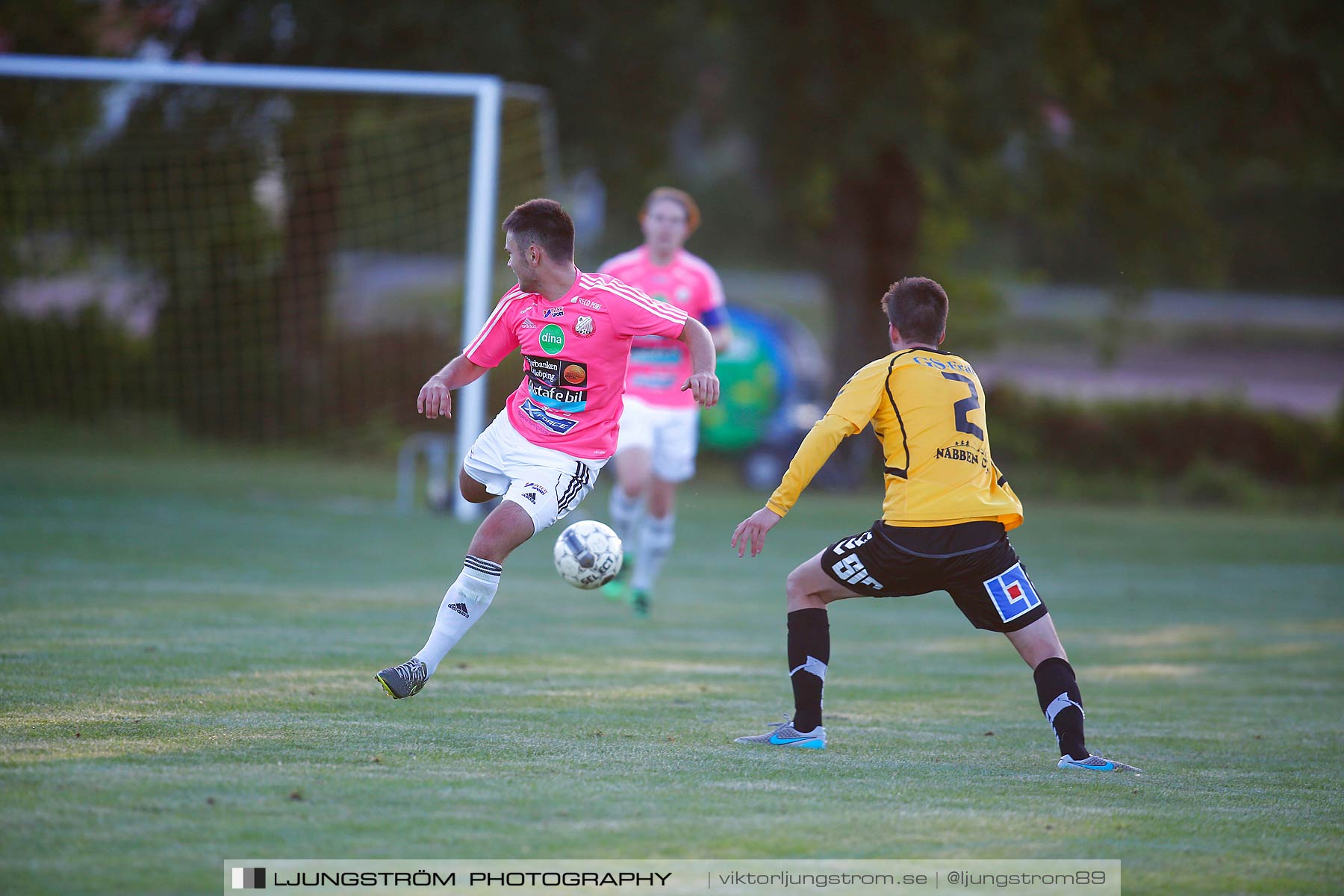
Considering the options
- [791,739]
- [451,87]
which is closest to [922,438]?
[791,739]

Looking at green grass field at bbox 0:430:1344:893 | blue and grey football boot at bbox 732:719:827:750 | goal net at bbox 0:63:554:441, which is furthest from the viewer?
goal net at bbox 0:63:554:441

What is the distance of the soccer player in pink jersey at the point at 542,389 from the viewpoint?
18.8ft

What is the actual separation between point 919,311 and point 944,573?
97cm

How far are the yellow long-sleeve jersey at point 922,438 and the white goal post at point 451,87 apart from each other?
27.0ft

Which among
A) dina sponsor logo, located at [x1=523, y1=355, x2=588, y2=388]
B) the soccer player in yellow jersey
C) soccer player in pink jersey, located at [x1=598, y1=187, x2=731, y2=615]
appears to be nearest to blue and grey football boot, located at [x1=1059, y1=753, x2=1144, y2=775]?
the soccer player in yellow jersey

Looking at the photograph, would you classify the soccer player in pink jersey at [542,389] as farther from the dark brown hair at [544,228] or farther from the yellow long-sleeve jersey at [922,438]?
the yellow long-sleeve jersey at [922,438]

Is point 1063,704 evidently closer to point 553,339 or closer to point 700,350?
point 700,350

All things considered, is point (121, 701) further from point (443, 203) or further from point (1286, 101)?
point (1286, 101)

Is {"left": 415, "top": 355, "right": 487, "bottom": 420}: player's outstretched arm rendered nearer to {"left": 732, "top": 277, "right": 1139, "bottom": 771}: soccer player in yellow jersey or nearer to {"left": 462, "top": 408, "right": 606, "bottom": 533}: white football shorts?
{"left": 462, "top": 408, "right": 606, "bottom": 533}: white football shorts

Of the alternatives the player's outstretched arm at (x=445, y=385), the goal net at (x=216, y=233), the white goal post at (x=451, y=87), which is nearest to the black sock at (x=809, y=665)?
the player's outstretched arm at (x=445, y=385)

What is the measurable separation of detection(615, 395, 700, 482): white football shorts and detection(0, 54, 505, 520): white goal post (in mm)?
3992

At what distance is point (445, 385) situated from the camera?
19.3 ft

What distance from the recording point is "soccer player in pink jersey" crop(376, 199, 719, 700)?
18.8ft

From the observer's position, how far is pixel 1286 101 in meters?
17.9
